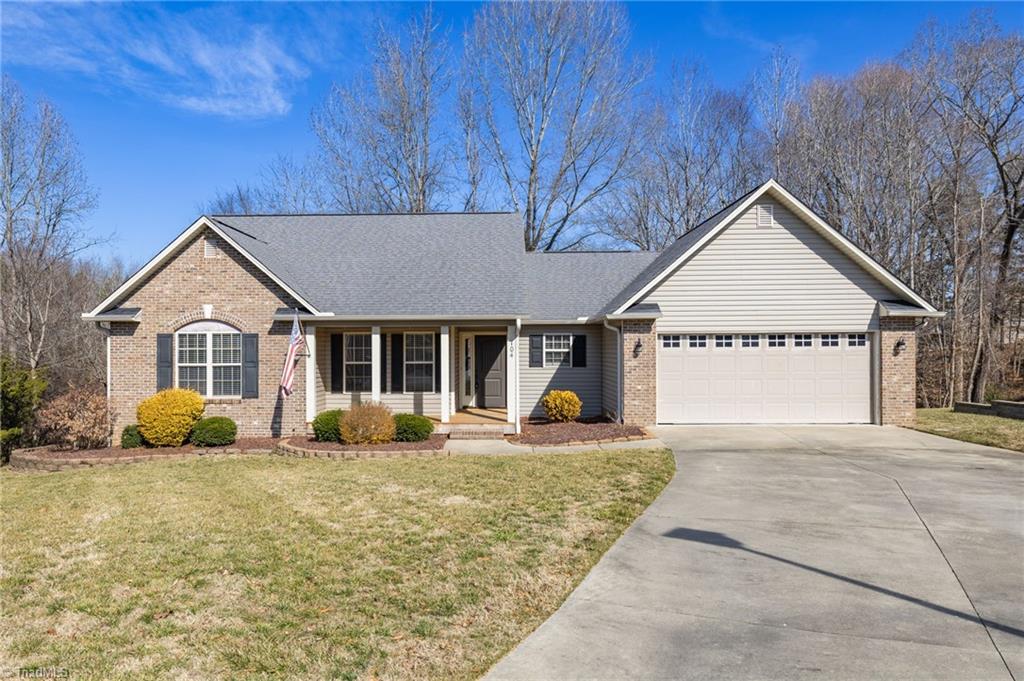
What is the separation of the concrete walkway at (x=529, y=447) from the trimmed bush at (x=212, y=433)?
4.99 meters

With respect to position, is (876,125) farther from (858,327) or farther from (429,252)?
(429,252)

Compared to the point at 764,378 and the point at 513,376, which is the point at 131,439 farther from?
the point at 764,378

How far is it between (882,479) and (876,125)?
76.7 feet

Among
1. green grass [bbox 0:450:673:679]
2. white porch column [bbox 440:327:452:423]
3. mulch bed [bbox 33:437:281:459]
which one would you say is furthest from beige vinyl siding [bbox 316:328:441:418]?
green grass [bbox 0:450:673:679]

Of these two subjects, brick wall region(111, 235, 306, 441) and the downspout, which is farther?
the downspout

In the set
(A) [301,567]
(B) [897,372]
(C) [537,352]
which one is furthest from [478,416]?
(B) [897,372]

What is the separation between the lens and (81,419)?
44.5ft

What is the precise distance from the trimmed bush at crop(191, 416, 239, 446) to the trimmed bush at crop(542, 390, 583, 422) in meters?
8.11

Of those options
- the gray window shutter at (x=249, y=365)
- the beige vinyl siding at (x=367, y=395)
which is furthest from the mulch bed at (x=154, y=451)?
the beige vinyl siding at (x=367, y=395)

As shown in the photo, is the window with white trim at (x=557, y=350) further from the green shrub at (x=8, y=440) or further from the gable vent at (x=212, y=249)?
the green shrub at (x=8, y=440)

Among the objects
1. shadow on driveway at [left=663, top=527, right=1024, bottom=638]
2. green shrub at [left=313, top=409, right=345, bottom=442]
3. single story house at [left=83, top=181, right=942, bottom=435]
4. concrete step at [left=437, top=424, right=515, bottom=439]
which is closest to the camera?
shadow on driveway at [left=663, top=527, right=1024, bottom=638]

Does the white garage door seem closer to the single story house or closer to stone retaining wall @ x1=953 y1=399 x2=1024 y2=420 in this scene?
the single story house

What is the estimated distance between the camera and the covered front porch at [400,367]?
14852 millimetres

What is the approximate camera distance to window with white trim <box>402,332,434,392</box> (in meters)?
16.2
